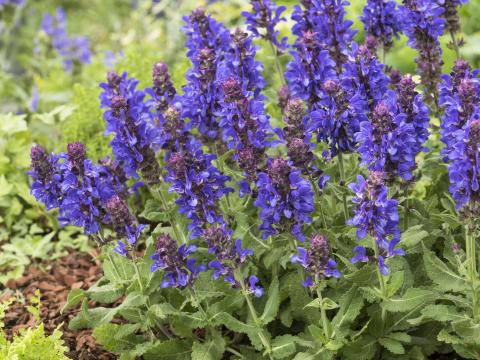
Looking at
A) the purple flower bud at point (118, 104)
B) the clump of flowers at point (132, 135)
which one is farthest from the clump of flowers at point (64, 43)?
the purple flower bud at point (118, 104)

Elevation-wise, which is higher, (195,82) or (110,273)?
(195,82)

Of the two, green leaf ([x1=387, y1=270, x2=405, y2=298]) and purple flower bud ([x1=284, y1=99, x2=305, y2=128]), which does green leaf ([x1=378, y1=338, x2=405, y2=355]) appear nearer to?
green leaf ([x1=387, y1=270, x2=405, y2=298])

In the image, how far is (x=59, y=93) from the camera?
7.86 metres

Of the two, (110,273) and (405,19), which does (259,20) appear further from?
(110,273)

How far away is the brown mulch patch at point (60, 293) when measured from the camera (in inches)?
170

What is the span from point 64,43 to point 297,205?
22.2 ft

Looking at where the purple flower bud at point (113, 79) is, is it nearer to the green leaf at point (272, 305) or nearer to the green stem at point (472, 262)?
the green leaf at point (272, 305)

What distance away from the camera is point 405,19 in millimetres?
4102

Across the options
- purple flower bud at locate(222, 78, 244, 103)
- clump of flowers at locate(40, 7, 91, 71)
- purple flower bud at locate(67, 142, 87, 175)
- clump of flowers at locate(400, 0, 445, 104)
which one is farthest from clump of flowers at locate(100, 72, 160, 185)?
clump of flowers at locate(40, 7, 91, 71)

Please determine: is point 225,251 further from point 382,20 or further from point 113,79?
point 382,20

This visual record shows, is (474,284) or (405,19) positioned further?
(405,19)

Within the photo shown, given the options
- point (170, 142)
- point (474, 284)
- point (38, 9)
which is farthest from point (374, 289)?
point (38, 9)

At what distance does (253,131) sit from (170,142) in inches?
22.3

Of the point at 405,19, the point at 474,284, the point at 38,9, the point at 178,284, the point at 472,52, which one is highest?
the point at 38,9
